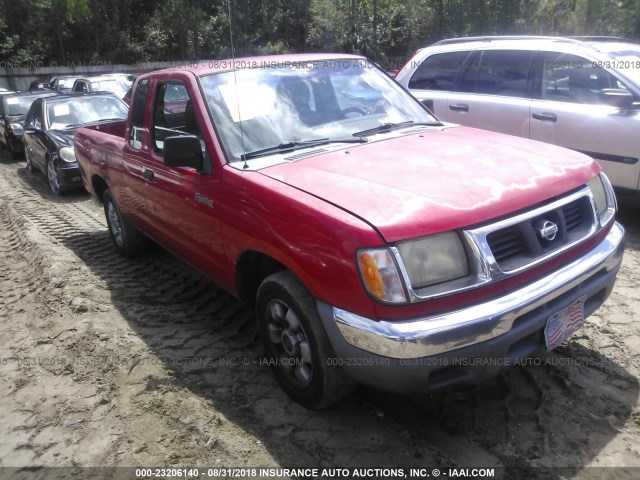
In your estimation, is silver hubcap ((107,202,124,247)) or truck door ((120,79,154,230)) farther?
silver hubcap ((107,202,124,247))

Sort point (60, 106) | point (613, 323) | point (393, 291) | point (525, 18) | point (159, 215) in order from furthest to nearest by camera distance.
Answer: point (525, 18) < point (60, 106) < point (159, 215) < point (613, 323) < point (393, 291)

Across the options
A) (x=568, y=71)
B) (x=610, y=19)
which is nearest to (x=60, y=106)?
(x=568, y=71)

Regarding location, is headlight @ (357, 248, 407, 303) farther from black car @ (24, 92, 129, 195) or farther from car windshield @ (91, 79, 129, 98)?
car windshield @ (91, 79, 129, 98)

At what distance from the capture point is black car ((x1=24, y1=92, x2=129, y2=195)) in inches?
345

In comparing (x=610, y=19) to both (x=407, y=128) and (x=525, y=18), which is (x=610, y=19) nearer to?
(x=525, y=18)

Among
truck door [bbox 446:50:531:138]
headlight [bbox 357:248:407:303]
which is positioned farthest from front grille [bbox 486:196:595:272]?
truck door [bbox 446:50:531:138]

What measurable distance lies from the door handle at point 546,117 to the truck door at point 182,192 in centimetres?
382

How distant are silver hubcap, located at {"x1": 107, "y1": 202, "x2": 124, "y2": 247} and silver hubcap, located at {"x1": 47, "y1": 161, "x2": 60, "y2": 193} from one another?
12.4 feet

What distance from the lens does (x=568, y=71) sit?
19.0ft

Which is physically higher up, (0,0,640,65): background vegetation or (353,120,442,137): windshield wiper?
(0,0,640,65): background vegetation

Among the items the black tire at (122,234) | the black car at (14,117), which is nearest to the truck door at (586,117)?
the black tire at (122,234)

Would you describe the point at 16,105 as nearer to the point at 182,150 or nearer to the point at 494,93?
the point at 494,93

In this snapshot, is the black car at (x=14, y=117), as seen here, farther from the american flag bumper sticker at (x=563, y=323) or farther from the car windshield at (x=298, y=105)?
the american flag bumper sticker at (x=563, y=323)

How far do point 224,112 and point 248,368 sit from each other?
5.43ft
